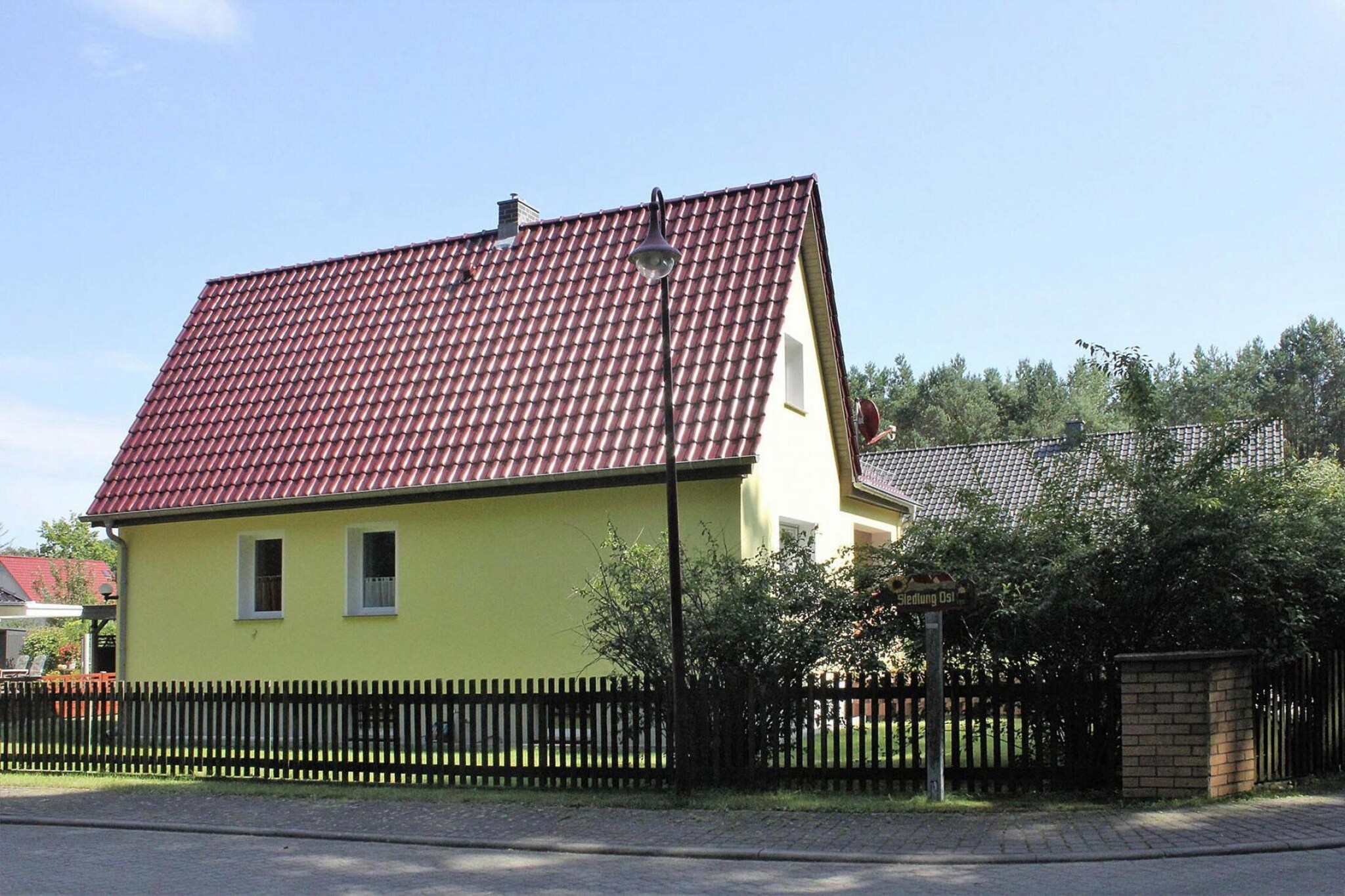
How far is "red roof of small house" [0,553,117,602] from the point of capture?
61.0 meters

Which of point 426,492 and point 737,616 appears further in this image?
point 426,492

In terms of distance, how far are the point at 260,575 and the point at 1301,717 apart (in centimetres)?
1456

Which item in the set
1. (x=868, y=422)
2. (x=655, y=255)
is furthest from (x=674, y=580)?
(x=868, y=422)

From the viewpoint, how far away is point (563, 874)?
9219 mm

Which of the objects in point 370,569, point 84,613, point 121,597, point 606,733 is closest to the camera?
point 606,733

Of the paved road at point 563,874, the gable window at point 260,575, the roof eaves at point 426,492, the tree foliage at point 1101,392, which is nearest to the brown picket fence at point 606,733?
the paved road at point 563,874

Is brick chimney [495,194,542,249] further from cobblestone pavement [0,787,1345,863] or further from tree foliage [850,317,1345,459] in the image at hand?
tree foliage [850,317,1345,459]

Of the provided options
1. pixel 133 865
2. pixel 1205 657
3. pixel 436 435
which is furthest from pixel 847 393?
pixel 133 865

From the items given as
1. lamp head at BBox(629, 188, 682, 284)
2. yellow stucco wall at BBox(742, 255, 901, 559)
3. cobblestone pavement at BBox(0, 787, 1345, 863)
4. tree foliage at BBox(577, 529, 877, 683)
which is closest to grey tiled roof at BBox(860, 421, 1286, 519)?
yellow stucco wall at BBox(742, 255, 901, 559)

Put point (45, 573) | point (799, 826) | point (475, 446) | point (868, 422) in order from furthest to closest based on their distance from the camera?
point (45, 573) < point (868, 422) < point (475, 446) < point (799, 826)

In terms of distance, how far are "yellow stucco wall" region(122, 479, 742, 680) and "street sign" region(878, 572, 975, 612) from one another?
4.63 metres

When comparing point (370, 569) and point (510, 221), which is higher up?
point (510, 221)

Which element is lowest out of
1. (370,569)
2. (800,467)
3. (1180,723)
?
(1180,723)

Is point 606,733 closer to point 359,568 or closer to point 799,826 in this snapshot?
point 799,826
